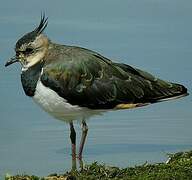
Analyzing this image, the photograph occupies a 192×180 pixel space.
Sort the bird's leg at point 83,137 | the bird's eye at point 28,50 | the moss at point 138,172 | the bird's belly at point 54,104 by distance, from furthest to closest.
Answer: the bird's leg at point 83,137, the bird's eye at point 28,50, the bird's belly at point 54,104, the moss at point 138,172

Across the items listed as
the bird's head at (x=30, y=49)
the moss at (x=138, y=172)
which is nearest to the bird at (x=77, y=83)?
the bird's head at (x=30, y=49)

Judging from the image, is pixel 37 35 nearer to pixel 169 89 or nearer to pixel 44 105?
pixel 44 105

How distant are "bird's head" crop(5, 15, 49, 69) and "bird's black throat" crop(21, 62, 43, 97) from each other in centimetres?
10

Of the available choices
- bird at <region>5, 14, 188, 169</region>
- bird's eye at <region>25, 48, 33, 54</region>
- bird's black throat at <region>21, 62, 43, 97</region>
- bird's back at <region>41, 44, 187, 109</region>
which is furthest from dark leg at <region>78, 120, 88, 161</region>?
bird's eye at <region>25, 48, 33, 54</region>

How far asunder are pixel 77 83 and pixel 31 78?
68cm

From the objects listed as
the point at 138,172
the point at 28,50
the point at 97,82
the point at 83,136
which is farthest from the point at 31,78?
the point at 138,172

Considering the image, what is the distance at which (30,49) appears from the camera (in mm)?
9367

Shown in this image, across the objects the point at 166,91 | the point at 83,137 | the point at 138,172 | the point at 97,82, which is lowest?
the point at 138,172

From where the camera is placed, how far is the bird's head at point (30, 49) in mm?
9203

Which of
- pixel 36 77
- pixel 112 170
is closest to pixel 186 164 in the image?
pixel 112 170

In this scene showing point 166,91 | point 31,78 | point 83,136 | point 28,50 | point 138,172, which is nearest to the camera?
point 138,172

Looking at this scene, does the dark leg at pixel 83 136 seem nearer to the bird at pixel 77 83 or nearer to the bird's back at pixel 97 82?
the bird at pixel 77 83

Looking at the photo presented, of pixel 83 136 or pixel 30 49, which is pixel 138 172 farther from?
pixel 30 49

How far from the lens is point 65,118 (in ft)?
30.0
